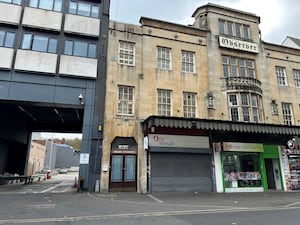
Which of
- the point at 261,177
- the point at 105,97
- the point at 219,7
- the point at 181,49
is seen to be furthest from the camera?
the point at 219,7

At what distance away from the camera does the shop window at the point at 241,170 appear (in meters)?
16.0

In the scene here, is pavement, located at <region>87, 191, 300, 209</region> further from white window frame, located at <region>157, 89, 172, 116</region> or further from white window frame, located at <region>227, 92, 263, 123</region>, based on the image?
white window frame, located at <region>227, 92, 263, 123</region>

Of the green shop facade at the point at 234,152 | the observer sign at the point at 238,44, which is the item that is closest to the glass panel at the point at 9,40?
the green shop facade at the point at 234,152

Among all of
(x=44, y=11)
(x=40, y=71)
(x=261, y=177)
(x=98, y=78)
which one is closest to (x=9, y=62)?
(x=40, y=71)

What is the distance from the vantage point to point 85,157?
14.1 meters

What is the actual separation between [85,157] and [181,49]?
37.9 feet

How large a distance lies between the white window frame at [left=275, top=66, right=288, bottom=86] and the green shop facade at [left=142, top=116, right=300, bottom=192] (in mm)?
5432

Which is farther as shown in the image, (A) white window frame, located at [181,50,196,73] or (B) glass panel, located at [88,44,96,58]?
(A) white window frame, located at [181,50,196,73]

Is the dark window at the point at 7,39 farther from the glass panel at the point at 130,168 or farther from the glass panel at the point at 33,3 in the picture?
the glass panel at the point at 130,168

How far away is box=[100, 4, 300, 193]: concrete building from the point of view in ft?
48.5

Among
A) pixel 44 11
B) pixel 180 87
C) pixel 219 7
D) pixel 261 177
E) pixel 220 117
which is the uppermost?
pixel 219 7

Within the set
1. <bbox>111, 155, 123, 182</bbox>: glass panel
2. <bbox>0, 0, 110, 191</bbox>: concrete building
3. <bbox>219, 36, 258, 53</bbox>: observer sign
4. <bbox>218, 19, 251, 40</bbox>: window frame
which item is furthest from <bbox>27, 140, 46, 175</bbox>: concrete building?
<bbox>218, 19, 251, 40</bbox>: window frame

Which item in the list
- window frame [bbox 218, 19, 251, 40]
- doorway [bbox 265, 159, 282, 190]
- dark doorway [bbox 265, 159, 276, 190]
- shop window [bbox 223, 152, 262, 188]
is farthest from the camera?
window frame [bbox 218, 19, 251, 40]

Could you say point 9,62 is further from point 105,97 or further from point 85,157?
point 85,157
